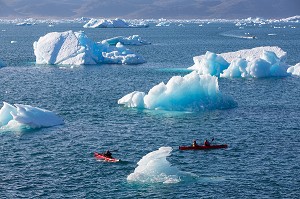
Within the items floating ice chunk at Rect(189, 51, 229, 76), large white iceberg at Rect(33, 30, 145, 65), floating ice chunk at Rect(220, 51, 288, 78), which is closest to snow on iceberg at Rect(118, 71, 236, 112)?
floating ice chunk at Rect(189, 51, 229, 76)

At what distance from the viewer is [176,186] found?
3612 centimetres

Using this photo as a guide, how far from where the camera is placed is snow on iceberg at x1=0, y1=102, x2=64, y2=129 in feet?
160

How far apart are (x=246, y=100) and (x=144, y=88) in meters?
12.6

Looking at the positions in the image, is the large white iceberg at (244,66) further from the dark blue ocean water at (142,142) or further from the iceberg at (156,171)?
the iceberg at (156,171)

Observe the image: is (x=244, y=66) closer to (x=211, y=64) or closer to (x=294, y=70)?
(x=211, y=64)

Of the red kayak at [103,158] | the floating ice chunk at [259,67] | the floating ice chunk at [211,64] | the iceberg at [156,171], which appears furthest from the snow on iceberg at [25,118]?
the floating ice chunk at [259,67]

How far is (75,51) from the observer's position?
90.4 m

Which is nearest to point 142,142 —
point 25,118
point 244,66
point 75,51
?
point 25,118

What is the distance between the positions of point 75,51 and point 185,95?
37.4 meters

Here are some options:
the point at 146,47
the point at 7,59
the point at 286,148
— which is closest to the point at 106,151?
the point at 286,148

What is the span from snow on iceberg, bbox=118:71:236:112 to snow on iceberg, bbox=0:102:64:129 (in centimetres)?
884

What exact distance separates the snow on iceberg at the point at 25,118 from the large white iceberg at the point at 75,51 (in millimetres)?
37700

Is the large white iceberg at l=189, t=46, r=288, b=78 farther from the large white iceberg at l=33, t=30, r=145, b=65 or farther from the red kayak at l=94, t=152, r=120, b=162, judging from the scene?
the red kayak at l=94, t=152, r=120, b=162

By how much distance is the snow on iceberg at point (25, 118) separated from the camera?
4891 centimetres
